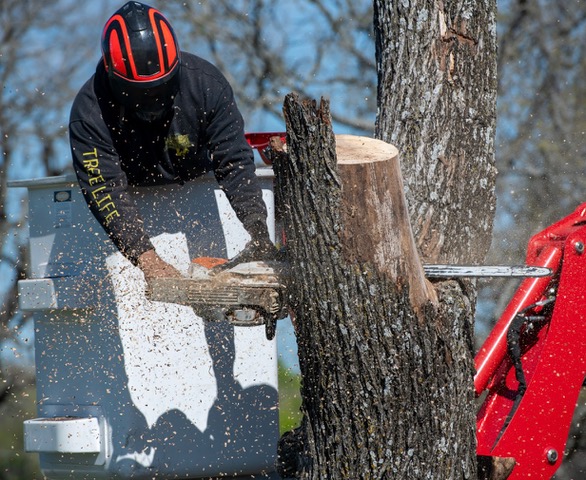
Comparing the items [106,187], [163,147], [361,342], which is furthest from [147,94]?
[361,342]

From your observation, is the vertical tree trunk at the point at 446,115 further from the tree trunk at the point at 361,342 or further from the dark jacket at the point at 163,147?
the dark jacket at the point at 163,147

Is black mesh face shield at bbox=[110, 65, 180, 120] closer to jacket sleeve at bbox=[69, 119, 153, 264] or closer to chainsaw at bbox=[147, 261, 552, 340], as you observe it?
jacket sleeve at bbox=[69, 119, 153, 264]

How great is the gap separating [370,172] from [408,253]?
1.13 feet

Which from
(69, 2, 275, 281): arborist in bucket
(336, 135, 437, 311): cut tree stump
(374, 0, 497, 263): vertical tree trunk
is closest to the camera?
(336, 135, 437, 311): cut tree stump

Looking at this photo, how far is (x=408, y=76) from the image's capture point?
3787 mm

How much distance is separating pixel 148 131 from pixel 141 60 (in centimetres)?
38

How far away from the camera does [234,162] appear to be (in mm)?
3953

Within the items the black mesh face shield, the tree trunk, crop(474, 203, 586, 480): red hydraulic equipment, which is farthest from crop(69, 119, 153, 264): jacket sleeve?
crop(474, 203, 586, 480): red hydraulic equipment

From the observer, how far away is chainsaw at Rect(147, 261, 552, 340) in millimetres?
3125

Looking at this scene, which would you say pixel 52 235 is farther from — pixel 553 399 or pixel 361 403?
pixel 553 399

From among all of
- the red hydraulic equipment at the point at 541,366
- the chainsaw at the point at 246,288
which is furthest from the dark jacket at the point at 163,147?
the red hydraulic equipment at the point at 541,366

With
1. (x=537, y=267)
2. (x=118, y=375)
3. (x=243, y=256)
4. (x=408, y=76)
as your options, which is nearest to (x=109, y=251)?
(x=118, y=375)

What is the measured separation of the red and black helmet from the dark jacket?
11 cm

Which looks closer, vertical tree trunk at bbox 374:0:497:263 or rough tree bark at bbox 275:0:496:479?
rough tree bark at bbox 275:0:496:479
